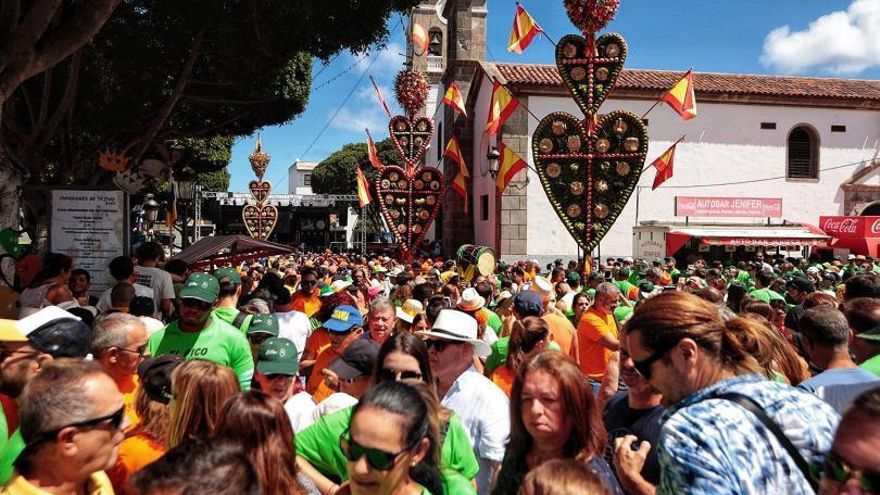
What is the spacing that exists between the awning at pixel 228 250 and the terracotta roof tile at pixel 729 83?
12.9 metres

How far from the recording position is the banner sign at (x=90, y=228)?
7.29m

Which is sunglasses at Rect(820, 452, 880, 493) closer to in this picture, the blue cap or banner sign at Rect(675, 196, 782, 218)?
the blue cap

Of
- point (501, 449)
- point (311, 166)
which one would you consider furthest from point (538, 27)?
point (311, 166)

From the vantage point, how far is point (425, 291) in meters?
7.01

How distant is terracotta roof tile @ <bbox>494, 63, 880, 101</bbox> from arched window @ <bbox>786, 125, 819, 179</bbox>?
1.44 m

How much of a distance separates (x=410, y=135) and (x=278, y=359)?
14.6 metres

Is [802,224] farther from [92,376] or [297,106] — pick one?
[92,376]

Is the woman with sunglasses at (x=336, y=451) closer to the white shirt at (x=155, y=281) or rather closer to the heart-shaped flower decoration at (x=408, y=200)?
the white shirt at (x=155, y=281)

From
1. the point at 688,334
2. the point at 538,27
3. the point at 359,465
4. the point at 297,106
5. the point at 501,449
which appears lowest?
the point at 501,449

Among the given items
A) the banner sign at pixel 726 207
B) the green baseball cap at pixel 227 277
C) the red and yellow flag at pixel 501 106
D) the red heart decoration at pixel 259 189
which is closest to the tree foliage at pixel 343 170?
the red heart decoration at pixel 259 189

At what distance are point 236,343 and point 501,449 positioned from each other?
2086 mm

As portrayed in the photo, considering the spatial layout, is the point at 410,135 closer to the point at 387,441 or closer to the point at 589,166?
the point at 589,166

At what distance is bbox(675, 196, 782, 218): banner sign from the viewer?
2269cm

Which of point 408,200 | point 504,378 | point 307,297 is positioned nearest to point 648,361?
point 504,378
